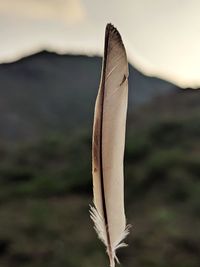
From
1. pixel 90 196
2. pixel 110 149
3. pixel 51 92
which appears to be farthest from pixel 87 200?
pixel 51 92

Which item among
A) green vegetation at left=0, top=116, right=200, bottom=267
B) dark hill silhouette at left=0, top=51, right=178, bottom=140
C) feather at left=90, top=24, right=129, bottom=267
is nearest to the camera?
feather at left=90, top=24, right=129, bottom=267

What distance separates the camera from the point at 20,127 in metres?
12.9

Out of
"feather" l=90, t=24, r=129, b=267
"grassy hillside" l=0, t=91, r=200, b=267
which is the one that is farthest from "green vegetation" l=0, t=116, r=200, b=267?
"feather" l=90, t=24, r=129, b=267

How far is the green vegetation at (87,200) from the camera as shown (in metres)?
5.30

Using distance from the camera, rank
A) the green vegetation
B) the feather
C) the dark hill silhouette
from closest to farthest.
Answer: the feather → the green vegetation → the dark hill silhouette

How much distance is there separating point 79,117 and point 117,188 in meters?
13.8

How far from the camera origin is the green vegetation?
17.4 feet

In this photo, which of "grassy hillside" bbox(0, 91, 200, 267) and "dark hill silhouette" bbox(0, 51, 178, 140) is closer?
"grassy hillside" bbox(0, 91, 200, 267)

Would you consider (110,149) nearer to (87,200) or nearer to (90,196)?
(87,200)

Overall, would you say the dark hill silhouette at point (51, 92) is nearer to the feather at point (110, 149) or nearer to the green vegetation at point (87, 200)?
the green vegetation at point (87, 200)

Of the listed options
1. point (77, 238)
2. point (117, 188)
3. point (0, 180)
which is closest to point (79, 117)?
point (0, 180)

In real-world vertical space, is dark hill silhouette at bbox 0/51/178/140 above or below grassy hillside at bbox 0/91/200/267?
above

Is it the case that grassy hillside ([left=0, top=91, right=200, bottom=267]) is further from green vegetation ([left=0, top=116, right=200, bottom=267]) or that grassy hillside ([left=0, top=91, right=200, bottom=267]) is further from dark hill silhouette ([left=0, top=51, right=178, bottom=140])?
dark hill silhouette ([left=0, top=51, right=178, bottom=140])

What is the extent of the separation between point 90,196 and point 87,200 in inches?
8.1
